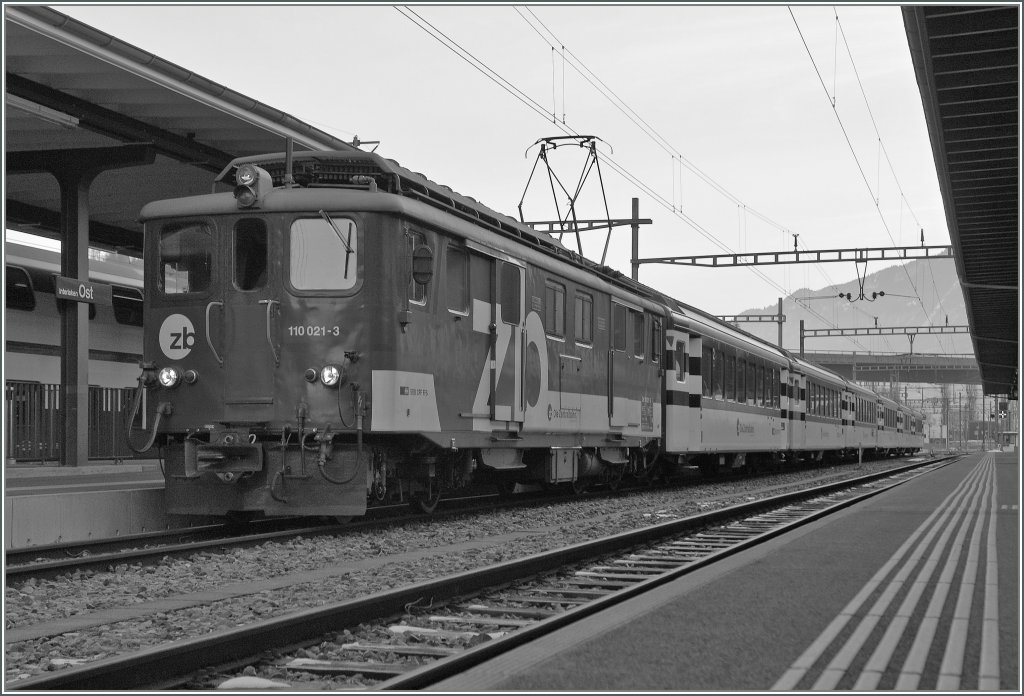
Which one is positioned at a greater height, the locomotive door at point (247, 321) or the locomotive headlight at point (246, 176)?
the locomotive headlight at point (246, 176)

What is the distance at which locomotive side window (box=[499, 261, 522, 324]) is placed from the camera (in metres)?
13.5

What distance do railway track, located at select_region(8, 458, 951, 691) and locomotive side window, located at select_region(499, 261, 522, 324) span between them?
13.0 feet

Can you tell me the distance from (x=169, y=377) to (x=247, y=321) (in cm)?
96

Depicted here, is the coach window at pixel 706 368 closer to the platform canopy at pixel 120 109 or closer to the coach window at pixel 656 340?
the coach window at pixel 656 340

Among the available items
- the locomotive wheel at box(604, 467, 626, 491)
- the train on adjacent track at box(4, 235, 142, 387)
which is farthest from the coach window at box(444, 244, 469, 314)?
the train on adjacent track at box(4, 235, 142, 387)

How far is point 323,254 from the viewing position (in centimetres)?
1134

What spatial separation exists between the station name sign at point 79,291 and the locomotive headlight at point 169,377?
7550 millimetres

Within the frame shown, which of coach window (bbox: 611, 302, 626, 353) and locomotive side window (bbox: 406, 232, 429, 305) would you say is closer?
locomotive side window (bbox: 406, 232, 429, 305)

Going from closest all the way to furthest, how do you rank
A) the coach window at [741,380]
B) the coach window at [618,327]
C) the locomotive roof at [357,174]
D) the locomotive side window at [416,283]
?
the locomotive side window at [416,283]
the locomotive roof at [357,174]
the coach window at [618,327]
the coach window at [741,380]

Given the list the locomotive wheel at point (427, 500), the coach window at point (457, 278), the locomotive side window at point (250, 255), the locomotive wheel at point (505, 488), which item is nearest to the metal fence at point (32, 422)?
the locomotive wheel at point (505, 488)

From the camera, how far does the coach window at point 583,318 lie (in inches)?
626

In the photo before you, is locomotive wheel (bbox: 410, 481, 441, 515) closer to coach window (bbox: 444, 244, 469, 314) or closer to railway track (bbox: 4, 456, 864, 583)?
railway track (bbox: 4, 456, 864, 583)

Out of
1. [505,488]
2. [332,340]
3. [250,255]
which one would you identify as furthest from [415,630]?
[505,488]

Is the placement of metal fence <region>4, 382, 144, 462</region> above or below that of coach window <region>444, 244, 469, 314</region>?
below
